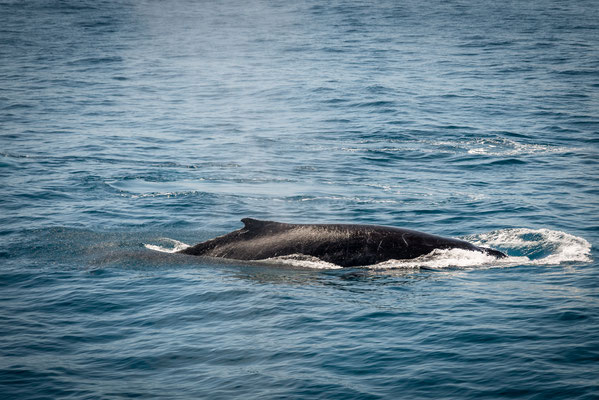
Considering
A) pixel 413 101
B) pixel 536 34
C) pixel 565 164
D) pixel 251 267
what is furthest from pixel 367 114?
pixel 536 34

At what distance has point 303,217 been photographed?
1659cm

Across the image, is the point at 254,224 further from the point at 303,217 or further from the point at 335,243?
the point at 303,217

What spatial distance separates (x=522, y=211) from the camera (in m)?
16.8

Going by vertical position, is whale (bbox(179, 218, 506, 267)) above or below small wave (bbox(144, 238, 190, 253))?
above

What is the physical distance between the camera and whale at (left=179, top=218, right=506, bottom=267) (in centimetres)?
1211

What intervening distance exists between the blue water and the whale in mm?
249

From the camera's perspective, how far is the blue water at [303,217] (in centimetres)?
877

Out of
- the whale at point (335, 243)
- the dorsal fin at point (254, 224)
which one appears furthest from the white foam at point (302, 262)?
the dorsal fin at point (254, 224)

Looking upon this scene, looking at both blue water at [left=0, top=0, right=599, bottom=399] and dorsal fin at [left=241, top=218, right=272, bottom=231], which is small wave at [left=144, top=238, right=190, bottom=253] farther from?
dorsal fin at [left=241, top=218, right=272, bottom=231]

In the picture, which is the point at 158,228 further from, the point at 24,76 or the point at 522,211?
the point at 24,76

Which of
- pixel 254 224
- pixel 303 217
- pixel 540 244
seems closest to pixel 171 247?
pixel 254 224

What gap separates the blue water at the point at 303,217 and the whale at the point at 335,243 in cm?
25

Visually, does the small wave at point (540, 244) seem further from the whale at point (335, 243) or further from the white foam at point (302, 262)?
the white foam at point (302, 262)

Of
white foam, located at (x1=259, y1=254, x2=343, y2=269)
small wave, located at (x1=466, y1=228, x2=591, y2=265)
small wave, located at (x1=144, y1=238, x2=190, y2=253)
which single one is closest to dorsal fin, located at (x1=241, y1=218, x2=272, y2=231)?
white foam, located at (x1=259, y1=254, x2=343, y2=269)
